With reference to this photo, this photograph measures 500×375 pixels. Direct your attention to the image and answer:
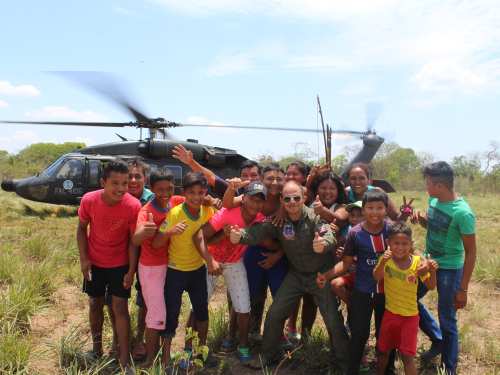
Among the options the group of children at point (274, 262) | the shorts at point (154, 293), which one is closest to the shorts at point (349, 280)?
the group of children at point (274, 262)

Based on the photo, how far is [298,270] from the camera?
3.16 meters

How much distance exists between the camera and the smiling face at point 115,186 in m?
2.92

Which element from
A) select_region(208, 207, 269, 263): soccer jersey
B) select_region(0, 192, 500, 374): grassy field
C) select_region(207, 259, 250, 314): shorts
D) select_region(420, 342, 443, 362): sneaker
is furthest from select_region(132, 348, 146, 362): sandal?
select_region(420, 342, 443, 362): sneaker

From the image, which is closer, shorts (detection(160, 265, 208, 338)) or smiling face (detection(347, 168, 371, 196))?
shorts (detection(160, 265, 208, 338))

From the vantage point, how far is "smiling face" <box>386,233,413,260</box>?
256 centimetres

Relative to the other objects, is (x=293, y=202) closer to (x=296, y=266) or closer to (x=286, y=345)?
(x=296, y=266)

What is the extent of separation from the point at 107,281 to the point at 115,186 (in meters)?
0.89

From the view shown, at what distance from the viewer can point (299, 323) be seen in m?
3.85

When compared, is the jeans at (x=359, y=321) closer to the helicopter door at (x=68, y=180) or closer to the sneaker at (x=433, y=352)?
the sneaker at (x=433, y=352)

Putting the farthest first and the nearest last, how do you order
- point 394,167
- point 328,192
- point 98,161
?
point 394,167 → point 98,161 → point 328,192

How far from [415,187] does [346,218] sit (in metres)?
Result: 32.5

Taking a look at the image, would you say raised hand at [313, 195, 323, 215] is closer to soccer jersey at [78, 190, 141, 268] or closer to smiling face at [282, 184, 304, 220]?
smiling face at [282, 184, 304, 220]

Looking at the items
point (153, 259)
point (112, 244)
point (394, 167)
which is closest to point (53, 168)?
point (112, 244)

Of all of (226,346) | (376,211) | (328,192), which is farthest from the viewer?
(328,192)
